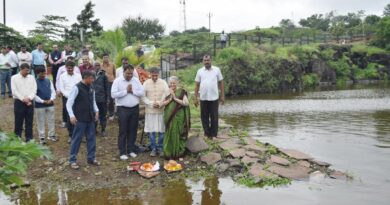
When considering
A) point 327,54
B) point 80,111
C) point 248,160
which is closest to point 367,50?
point 327,54

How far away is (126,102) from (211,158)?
6.05ft

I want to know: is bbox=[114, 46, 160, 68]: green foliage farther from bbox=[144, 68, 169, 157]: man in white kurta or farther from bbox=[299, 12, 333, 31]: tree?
bbox=[299, 12, 333, 31]: tree

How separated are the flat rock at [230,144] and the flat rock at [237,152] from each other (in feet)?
0.63

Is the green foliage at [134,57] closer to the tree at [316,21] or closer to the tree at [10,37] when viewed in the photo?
the tree at [10,37]

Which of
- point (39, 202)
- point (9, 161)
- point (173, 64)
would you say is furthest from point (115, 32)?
point (173, 64)

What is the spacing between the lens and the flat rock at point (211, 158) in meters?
7.82

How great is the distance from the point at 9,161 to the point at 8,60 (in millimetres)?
12937

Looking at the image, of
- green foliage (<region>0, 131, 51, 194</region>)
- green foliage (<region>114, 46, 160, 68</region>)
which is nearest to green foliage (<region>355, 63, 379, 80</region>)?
green foliage (<region>114, 46, 160, 68</region>)

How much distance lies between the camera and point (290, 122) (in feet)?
45.6

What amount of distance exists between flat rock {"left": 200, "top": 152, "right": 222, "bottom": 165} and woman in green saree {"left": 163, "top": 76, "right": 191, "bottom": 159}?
→ 0.44m

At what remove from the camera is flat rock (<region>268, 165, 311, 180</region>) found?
23.6 ft

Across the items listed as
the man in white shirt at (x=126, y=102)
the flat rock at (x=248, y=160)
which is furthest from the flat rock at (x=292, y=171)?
the man in white shirt at (x=126, y=102)

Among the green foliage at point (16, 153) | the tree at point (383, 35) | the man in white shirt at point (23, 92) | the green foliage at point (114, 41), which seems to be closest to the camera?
the green foliage at point (16, 153)

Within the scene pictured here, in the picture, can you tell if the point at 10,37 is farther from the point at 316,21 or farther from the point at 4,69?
the point at 316,21
